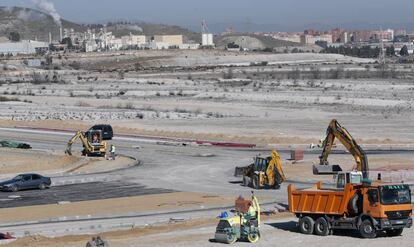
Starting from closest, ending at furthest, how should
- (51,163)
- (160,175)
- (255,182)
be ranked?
1. (255,182)
2. (160,175)
3. (51,163)

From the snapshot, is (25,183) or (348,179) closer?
(348,179)

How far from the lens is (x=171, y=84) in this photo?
522ft

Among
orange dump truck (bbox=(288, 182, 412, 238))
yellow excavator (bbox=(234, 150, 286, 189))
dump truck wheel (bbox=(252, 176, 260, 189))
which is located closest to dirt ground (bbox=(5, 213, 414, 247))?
orange dump truck (bbox=(288, 182, 412, 238))

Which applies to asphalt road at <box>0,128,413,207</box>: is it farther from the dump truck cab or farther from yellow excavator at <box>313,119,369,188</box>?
the dump truck cab

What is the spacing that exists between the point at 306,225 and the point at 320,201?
1173mm

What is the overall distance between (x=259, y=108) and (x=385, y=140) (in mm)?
33856

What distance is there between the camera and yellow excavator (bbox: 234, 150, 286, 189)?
1905 inches

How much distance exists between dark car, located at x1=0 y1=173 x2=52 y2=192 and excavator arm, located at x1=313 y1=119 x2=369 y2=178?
15733mm

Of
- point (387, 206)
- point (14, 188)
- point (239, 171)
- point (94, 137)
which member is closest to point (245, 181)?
point (239, 171)

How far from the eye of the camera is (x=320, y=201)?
32.0m

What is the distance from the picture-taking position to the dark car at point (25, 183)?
4984cm

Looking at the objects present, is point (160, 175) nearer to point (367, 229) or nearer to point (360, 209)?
point (360, 209)

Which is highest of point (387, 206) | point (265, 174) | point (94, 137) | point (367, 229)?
point (387, 206)

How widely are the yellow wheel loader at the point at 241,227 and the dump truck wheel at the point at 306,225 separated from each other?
7.08 feet
